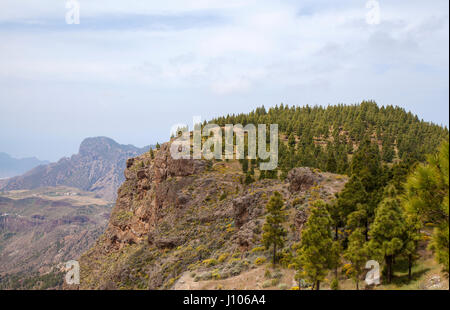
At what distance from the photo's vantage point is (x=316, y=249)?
29.4 m

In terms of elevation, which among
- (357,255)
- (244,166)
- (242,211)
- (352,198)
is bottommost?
(242,211)

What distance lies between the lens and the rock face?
54.8 m

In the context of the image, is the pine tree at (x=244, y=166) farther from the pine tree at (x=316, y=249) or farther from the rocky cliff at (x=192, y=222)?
the pine tree at (x=316, y=249)

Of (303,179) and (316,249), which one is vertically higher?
(303,179)

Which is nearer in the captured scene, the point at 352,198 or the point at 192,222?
the point at 352,198

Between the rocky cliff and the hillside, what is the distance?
264 millimetres

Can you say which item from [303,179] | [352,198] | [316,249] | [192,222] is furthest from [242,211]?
[316,249]

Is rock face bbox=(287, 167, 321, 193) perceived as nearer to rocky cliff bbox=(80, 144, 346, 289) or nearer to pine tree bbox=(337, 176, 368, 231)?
rocky cliff bbox=(80, 144, 346, 289)

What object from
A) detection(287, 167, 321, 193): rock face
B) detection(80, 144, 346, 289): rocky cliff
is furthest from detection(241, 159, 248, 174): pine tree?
detection(287, 167, 321, 193): rock face

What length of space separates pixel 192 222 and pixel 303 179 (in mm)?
33670

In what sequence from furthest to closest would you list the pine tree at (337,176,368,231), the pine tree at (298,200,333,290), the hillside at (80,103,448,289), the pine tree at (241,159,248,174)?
the pine tree at (241,159,248,174)
the hillside at (80,103,448,289)
the pine tree at (337,176,368,231)
the pine tree at (298,200,333,290)

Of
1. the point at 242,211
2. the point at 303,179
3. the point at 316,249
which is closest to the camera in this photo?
the point at 316,249

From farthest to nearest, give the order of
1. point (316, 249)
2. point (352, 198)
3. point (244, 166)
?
point (244, 166), point (352, 198), point (316, 249)

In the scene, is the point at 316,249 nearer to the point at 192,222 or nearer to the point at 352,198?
the point at 352,198
